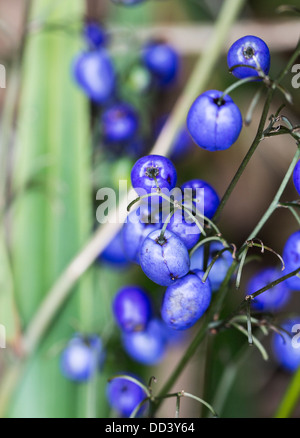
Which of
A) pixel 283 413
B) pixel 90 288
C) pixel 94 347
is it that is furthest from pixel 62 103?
pixel 283 413

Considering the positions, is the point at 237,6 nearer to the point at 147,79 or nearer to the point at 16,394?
the point at 147,79

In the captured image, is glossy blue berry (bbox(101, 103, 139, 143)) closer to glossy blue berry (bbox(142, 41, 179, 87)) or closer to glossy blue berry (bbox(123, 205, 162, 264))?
glossy blue berry (bbox(142, 41, 179, 87))

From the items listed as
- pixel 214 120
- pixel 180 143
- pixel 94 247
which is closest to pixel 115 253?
pixel 94 247

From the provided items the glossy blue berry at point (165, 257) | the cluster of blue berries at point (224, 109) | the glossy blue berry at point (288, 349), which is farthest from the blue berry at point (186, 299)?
the glossy blue berry at point (288, 349)

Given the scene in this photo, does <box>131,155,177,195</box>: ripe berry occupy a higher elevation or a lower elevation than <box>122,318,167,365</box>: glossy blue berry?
higher

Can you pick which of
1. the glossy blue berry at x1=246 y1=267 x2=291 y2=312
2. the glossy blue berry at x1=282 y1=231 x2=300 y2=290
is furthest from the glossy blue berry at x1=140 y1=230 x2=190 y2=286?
the glossy blue berry at x1=246 y1=267 x2=291 y2=312

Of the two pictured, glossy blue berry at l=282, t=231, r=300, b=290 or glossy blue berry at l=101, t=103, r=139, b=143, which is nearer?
glossy blue berry at l=282, t=231, r=300, b=290
